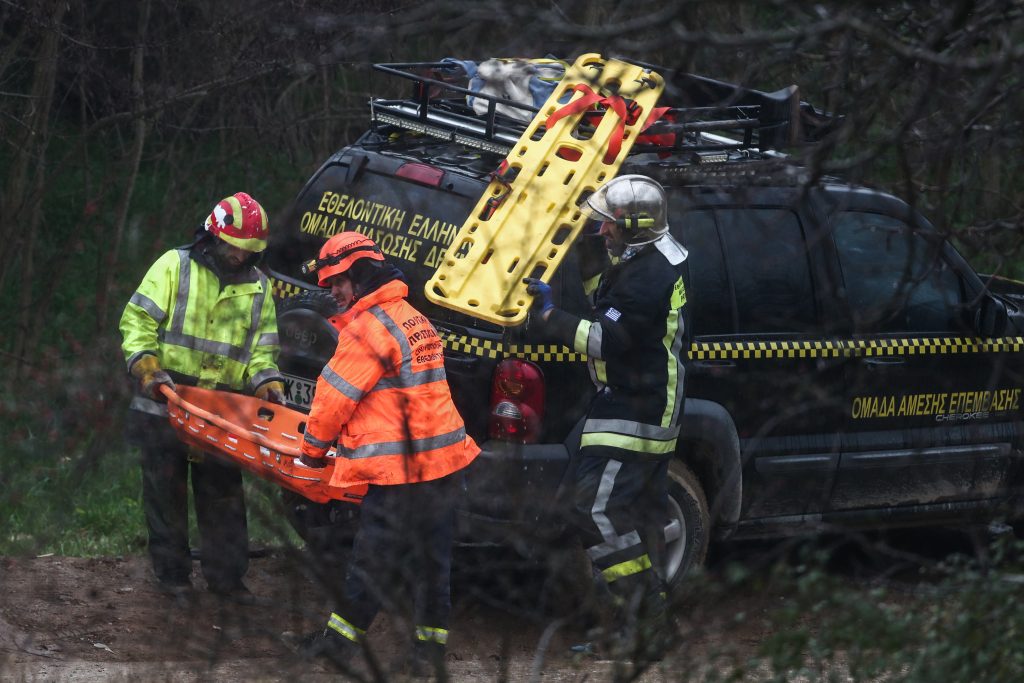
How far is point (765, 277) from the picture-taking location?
6461mm

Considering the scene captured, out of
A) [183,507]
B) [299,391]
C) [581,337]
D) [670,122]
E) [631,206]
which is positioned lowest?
[183,507]

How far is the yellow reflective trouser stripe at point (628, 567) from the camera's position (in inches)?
221

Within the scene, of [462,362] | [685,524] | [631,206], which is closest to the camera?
[631,206]

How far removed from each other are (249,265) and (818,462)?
9.02 feet

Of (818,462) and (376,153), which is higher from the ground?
(376,153)

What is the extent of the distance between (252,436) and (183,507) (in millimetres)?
1141

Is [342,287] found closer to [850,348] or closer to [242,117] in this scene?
[850,348]

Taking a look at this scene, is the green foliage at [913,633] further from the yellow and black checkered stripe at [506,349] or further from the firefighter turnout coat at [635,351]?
the yellow and black checkered stripe at [506,349]

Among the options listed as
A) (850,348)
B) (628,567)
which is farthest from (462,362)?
(850,348)

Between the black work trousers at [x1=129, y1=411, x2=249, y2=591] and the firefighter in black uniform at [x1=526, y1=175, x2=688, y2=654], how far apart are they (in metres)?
1.76

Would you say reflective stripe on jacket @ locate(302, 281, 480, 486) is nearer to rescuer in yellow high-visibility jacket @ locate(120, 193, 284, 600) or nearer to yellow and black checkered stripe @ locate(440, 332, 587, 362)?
yellow and black checkered stripe @ locate(440, 332, 587, 362)

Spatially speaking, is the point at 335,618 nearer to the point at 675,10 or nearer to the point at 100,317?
the point at 675,10

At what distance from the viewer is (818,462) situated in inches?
258

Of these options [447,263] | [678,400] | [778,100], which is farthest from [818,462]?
[447,263]
